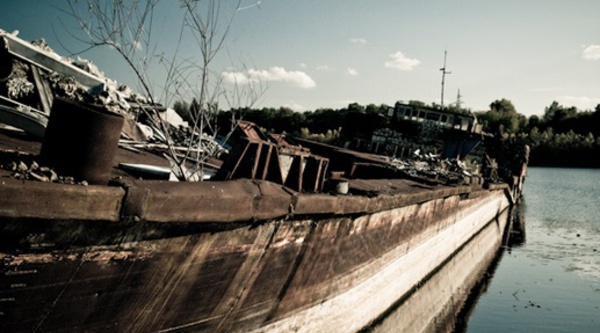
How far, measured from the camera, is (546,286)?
9688 millimetres

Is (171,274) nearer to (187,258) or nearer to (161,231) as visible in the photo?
(187,258)

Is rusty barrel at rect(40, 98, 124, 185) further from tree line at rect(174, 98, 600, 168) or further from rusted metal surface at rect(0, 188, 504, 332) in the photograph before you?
tree line at rect(174, 98, 600, 168)

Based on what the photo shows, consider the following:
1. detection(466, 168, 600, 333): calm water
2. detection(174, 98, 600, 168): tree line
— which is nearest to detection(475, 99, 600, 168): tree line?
detection(174, 98, 600, 168): tree line

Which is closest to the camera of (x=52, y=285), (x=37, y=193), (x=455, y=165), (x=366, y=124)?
(x=37, y=193)

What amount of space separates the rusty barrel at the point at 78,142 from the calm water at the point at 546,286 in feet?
23.3

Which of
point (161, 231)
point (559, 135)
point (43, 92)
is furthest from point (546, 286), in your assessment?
point (559, 135)

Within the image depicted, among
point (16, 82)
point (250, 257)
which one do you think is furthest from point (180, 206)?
point (16, 82)

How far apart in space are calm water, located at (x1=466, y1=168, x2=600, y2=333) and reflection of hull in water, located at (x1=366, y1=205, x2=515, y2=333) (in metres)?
0.31

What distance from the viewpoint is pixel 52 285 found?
7.11 feet

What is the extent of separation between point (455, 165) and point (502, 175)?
14291 millimetres

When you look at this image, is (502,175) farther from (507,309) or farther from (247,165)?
(247,165)

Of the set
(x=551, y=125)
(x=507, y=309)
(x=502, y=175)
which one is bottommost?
(x=507, y=309)

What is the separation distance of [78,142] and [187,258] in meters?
1.09

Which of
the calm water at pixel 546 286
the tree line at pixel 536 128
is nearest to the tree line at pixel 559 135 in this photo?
the tree line at pixel 536 128
